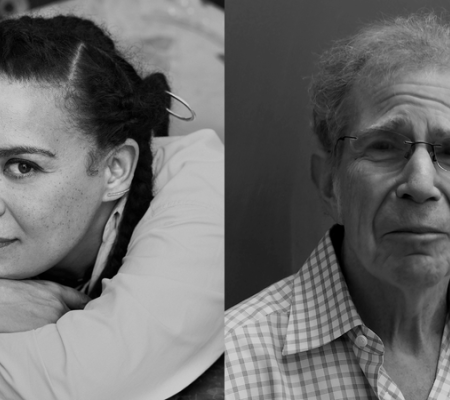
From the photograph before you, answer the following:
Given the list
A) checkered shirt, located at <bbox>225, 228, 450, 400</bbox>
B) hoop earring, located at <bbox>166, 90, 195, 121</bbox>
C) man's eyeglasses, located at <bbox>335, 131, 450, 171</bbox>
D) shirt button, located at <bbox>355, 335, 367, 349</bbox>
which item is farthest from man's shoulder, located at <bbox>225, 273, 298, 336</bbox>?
hoop earring, located at <bbox>166, 90, 195, 121</bbox>

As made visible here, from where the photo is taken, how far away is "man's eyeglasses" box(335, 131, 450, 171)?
1.34 m

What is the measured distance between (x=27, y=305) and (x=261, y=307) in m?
0.59

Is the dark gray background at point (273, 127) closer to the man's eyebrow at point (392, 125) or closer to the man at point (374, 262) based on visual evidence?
the man at point (374, 262)

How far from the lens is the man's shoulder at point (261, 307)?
1.41 meters

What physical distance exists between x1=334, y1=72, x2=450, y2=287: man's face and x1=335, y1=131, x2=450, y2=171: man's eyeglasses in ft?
0.04

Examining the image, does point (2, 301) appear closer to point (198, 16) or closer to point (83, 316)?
point (83, 316)

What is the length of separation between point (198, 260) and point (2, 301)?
1.21 ft

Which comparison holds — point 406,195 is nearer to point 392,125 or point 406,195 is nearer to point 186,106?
point 392,125

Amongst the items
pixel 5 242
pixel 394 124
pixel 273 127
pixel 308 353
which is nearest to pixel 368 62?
pixel 394 124

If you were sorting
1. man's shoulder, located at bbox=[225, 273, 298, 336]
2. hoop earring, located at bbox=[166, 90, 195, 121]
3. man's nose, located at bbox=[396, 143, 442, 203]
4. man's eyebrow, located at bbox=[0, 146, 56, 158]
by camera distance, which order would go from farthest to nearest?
man's shoulder, located at bbox=[225, 273, 298, 336], man's nose, located at bbox=[396, 143, 442, 203], hoop earring, located at bbox=[166, 90, 195, 121], man's eyebrow, located at bbox=[0, 146, 56, 158]

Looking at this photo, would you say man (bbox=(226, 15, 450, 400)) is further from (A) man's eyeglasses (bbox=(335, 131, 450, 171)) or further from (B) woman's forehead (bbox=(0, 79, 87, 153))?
(B) woman's forehead (bbox=(0, 79, 87, 153))

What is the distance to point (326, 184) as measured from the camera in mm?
1536

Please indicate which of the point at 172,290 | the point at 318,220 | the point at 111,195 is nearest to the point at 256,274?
the point at 318,220

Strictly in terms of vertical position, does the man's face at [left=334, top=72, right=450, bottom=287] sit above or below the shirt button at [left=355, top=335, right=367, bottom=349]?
above
